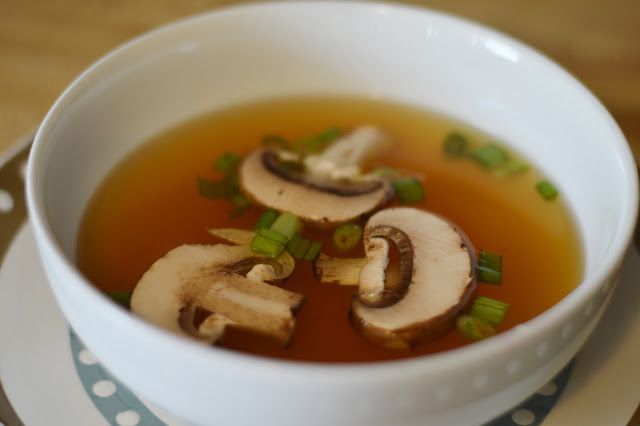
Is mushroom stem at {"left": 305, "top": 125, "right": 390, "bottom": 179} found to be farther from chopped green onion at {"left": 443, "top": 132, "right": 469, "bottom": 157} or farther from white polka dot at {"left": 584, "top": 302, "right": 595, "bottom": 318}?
white polka dot at {"left": 584, "top": 302, "right": 595, "bottom": 318}

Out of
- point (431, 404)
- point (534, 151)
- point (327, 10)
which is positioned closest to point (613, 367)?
point (431, 404)

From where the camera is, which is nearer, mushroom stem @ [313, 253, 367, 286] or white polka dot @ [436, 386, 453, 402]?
white polka dot @ [436, 386, 453, 402]

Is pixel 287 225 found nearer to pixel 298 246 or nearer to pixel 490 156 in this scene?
pixel 298 246

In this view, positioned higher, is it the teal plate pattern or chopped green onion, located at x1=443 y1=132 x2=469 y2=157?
chopped green onion, located at x1=443 y1=132 x2=469 y2=157

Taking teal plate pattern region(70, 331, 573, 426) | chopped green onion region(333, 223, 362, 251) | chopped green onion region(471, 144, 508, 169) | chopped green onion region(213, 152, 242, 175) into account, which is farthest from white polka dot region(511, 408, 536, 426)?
chopped green onion region(213, 152, 242, 175)

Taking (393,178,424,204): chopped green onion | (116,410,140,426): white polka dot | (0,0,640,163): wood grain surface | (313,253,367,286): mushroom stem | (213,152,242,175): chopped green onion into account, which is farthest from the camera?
(0,0,640,163): wood grain surface

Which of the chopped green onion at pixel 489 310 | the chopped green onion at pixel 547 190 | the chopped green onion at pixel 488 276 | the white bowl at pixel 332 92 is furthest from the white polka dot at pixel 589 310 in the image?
the chopped green onion at pixel 547 190
